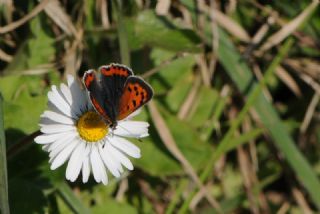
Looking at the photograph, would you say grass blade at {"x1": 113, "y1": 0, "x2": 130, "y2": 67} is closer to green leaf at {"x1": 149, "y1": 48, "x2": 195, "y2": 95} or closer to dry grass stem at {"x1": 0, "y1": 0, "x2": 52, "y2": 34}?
dry grass stem at {"x1": 0, "y1": 0, "x2": 52, "y2": 34}

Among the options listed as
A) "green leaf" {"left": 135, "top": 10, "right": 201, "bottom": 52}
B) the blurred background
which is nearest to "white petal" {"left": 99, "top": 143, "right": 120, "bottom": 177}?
the blurred background

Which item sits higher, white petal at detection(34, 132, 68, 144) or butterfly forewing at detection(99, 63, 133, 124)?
butterfly forewing at detection(99, 63, 133, 124)

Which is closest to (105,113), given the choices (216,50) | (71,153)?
(71,153)

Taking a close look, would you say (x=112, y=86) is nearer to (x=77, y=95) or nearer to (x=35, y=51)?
(x=77, y=95)

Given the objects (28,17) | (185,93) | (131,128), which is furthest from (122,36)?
(185,93)

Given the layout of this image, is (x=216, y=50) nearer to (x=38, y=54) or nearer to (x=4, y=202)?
(x=38, y=54)

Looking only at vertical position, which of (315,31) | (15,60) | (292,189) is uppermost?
(15,60)

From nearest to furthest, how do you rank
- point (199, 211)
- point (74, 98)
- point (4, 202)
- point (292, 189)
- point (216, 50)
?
point (4, 202) < point (74, 98) < point (216, 50) < point (199, 211) < point (292, 189)
